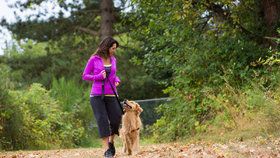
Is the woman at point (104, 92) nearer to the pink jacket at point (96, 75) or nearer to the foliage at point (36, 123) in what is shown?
the pink jacket at point (96, 75)

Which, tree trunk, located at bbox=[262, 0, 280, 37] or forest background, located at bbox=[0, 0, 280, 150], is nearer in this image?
forest background, located at bbox=[0, 0, 280, 150]

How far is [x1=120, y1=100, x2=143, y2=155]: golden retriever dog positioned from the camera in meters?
10.9

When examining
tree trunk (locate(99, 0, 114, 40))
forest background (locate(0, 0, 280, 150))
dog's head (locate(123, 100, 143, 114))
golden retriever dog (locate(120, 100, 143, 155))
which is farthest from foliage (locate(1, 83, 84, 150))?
tree trunk (locate(99, 0, 114, 40))

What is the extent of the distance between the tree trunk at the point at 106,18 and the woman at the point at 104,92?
848 inches

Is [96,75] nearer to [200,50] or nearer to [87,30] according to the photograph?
[200,50]

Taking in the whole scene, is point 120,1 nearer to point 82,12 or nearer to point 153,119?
point 82,12

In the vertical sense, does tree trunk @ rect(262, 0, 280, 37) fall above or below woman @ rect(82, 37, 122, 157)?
above

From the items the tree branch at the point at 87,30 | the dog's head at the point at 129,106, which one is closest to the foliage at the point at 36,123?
the dog's head at the point at 129,106

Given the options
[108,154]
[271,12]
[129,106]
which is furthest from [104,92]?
[271,12]

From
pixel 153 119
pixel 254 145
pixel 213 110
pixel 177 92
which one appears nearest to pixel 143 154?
pixel 254 145

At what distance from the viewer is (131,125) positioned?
10922 millimetres

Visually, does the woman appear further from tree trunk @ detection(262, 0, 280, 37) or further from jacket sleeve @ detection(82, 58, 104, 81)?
tree trunk @ detection(262, 0, 280, 37)

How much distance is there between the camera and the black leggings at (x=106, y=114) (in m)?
11.0

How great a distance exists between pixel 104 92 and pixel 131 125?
0.73 meters
